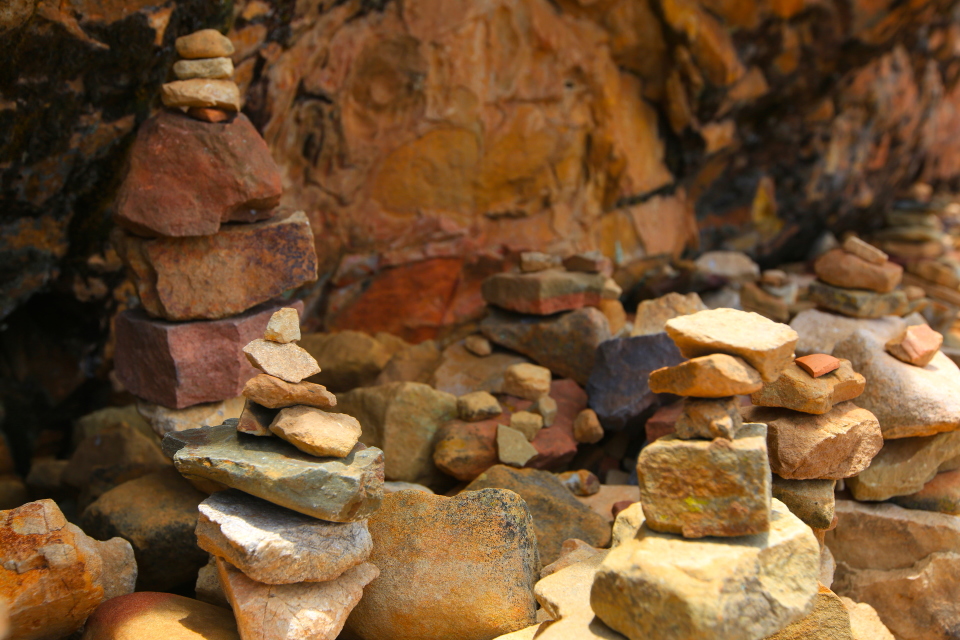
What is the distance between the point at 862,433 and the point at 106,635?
226cm

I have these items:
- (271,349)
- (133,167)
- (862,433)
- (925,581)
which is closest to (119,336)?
(133,167)

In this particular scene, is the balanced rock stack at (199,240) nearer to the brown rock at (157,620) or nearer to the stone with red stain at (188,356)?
the stone with red stain at (188,356)

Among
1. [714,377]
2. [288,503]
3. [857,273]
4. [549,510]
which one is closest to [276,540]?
[288,503]

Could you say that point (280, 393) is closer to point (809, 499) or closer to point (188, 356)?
point (188, 356)

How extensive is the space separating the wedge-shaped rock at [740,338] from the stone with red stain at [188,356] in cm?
153

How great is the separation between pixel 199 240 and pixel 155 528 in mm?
990

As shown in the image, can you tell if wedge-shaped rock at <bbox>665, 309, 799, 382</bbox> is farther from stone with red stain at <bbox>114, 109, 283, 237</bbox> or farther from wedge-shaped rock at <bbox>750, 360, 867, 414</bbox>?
stone with red stain at <bbox>114, 109, 283, 237</bbox>

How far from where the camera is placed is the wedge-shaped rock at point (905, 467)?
255 centimetres

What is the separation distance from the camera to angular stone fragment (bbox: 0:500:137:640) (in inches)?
72.3

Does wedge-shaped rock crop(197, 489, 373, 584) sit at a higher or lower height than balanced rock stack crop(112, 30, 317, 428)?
lower

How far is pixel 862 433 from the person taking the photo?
2.26 metres

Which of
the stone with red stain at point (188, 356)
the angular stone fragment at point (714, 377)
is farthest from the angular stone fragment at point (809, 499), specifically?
the stone with red stain at point (188, 356)

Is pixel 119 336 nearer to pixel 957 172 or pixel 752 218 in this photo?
pixel 752 218

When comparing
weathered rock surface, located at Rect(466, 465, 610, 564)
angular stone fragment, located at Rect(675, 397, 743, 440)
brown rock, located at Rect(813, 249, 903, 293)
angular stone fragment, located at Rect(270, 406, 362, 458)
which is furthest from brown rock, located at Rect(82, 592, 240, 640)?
brown rock, located at Rect(813, 249, 903, 293)
